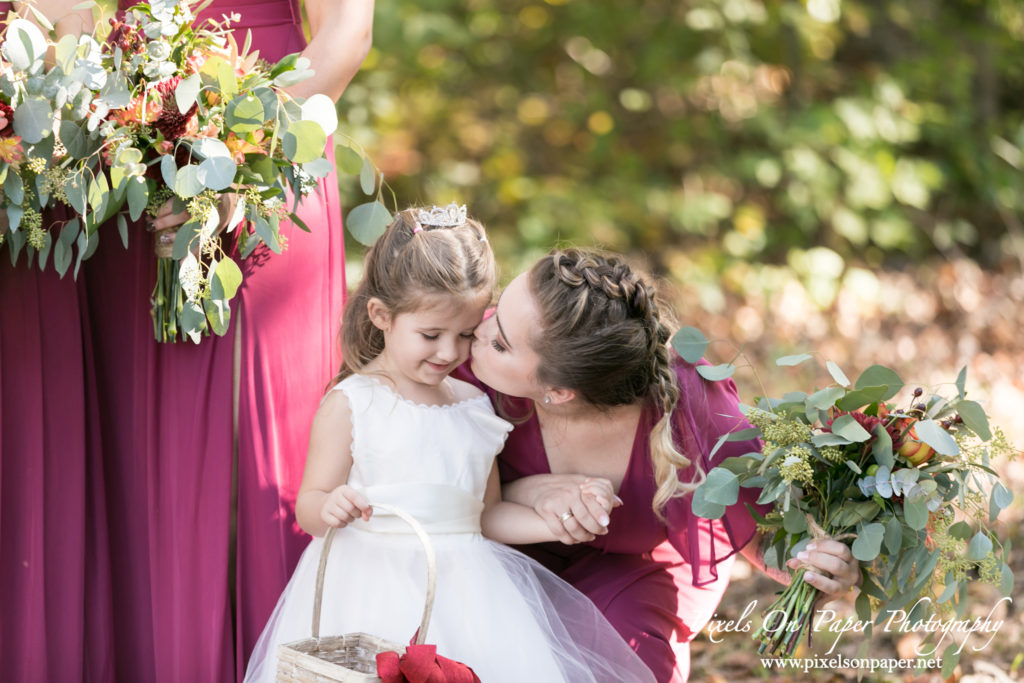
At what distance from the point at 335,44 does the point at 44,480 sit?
121 centimetres

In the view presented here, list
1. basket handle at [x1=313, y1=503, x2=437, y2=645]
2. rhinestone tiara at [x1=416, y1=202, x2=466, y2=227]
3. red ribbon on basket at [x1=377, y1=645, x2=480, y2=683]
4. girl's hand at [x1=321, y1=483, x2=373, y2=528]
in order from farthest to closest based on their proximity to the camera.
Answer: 1. rhinestone tiara at [x1=416, y1=202, x2=466, y2=227]
2. girl's hand at [x1=321, y1=483, x2=373, y2=528]
3. basket handle at [x1=313, y1=503, x2=437, y2=645]
4. red ribbon on basket at [x1=377, y1=645, x2=480, y2=683]

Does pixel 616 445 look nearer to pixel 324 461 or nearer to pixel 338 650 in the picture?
pixel 324 461

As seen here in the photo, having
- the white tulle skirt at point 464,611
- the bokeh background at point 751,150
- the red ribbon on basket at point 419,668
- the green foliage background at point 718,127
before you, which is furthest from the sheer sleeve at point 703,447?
the green foliage background at point 718,127

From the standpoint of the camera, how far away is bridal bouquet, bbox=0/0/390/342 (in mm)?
2029

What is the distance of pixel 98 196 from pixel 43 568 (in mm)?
935

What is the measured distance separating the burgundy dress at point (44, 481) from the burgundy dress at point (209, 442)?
88 millimetres

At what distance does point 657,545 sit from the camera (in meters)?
2.74

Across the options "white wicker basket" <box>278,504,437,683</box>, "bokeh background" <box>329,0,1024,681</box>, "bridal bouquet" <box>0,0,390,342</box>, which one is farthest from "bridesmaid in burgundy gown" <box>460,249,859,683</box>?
"bokeh background" <box>329,0,1024,681</box>

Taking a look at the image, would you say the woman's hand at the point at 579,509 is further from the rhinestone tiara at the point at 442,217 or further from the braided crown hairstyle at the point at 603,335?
the rhinestone tiara at the point at 442,217

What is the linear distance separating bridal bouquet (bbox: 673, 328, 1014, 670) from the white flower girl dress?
1.28ft

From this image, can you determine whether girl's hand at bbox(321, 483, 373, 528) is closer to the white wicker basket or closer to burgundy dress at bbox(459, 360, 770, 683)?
the white wicker basket

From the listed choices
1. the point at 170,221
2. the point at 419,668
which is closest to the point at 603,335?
the point at 419,668

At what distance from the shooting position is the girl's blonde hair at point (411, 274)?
2.33 meters

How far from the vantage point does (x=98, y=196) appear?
2057 mm
